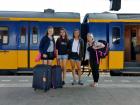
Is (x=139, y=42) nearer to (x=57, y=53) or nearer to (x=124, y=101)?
(x=57, y=53)

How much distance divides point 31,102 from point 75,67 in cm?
443

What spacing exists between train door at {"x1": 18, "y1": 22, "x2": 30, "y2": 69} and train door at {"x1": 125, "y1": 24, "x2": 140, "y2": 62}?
219 inches

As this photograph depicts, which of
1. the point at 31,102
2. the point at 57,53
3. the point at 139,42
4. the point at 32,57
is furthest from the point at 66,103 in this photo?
the point at 139,42

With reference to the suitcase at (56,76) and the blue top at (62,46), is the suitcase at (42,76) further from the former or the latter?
the blue top at (62,46)

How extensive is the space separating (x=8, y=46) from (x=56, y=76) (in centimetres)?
1051

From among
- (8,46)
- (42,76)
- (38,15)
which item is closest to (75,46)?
(42,76)

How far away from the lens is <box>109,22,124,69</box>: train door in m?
25.4

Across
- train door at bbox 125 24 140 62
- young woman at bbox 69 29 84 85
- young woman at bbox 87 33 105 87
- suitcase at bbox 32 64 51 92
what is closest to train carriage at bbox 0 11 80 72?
train door at bbox 125 24 140 62

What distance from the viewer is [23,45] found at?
25.3m

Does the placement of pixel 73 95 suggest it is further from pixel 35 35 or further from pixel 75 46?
pixel 35 35

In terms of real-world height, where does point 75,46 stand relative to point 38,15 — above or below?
below

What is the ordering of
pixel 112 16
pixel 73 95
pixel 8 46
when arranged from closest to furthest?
pixel 73 95 < pixel 8 46 < pixel 112 16

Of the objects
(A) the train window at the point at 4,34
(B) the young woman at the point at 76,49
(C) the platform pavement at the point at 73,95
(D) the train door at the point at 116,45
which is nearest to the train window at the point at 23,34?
(A) the train window at the point at 4,34

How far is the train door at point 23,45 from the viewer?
82.6 feet
